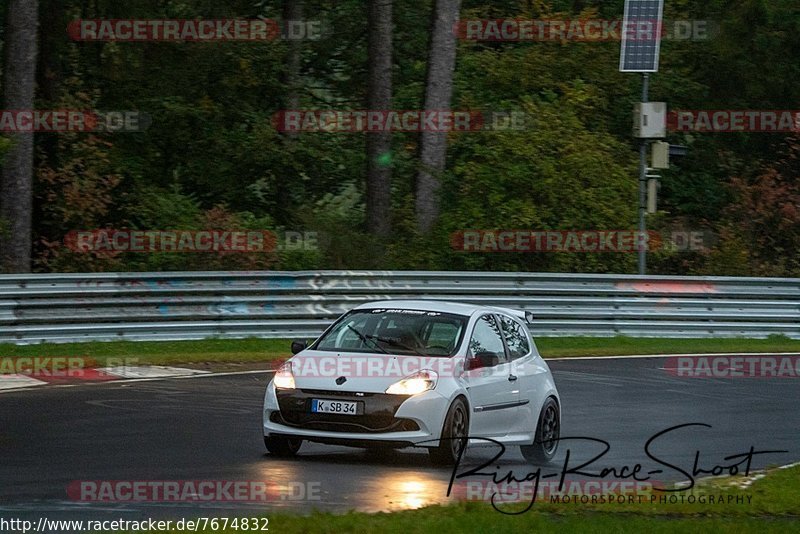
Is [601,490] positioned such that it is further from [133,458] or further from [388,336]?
[133,458]

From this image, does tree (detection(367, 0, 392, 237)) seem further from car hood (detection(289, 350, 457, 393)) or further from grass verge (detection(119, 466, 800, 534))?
grass verge (detection(119, 466, 800, 534))

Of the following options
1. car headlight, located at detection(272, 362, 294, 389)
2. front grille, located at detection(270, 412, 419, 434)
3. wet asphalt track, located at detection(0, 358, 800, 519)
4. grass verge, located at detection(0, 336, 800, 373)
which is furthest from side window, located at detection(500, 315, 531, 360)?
grass verge, located at detection(0, 336, 800, 373)

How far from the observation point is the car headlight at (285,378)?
13172mm

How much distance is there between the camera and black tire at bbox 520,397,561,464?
14430mm

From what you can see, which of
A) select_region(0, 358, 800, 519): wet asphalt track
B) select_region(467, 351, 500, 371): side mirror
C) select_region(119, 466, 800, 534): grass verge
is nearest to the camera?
select_region(119, 466, 800, 534): grass verge

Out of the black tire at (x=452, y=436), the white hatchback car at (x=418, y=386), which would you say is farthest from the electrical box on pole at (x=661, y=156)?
the black tire at (x=452, y=436)

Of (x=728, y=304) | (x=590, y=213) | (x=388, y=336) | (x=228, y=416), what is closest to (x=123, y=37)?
(x=590, y=213)

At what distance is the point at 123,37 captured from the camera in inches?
1355

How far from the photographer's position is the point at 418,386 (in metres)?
13.0

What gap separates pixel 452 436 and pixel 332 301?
39.6ft

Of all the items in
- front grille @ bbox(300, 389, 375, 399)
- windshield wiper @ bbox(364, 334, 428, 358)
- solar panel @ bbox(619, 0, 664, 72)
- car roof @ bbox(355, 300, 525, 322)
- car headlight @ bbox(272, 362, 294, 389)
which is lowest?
front grille @ bbox(300, 389, 375, 399)

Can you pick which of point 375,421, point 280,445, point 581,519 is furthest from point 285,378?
point 581,519

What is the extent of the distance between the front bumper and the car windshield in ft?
2.59

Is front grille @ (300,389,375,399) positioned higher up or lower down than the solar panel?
lower down
